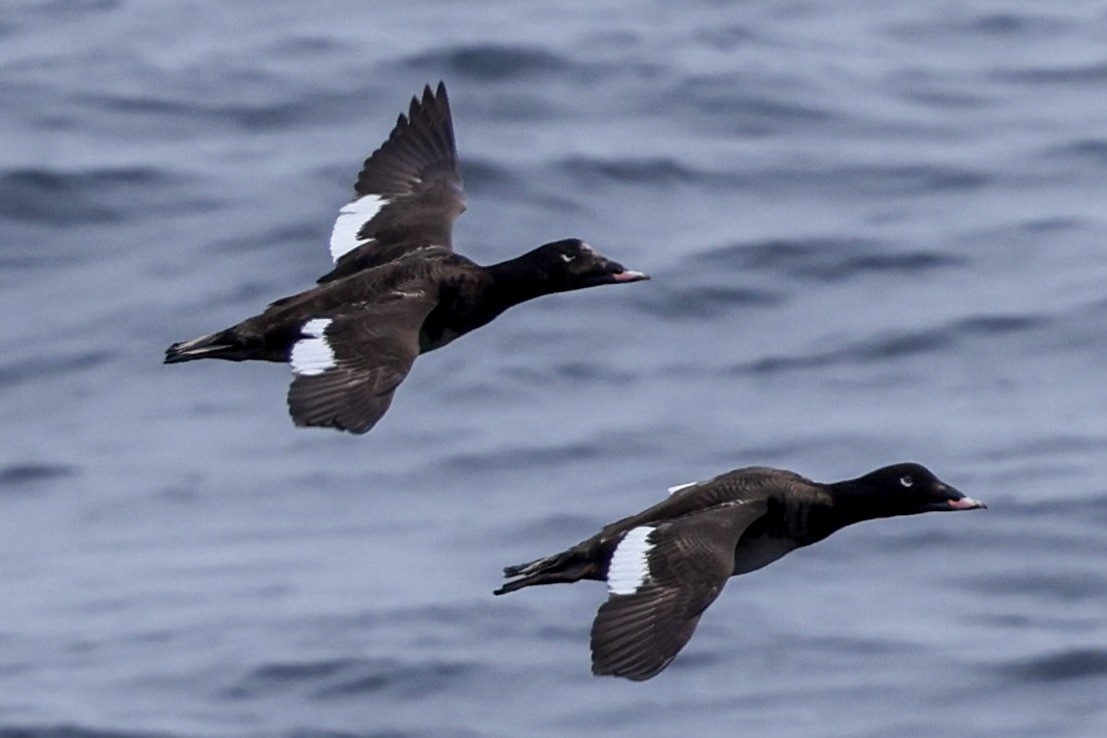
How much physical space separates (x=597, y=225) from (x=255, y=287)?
2999mm

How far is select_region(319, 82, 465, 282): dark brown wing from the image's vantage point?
12625 millimetres

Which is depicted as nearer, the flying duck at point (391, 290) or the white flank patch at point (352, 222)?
the flying duck at point (391, 290)

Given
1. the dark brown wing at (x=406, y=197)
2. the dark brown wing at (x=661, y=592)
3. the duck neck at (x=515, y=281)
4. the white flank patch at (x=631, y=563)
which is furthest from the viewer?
the dark brown wing at (x=406, y=197)

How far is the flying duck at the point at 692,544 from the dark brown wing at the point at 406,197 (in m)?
2.10

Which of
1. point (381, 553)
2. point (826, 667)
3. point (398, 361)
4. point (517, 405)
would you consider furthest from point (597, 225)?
point (398, 361)

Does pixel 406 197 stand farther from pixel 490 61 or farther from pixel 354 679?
pixel 490 61

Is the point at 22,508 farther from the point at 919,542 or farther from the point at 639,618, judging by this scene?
the point at 639,618

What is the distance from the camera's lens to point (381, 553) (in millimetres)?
21547

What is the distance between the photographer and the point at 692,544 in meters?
10.3

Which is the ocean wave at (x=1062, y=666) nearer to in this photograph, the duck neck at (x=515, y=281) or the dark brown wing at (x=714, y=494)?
the duck neck at (x=515, y=281)

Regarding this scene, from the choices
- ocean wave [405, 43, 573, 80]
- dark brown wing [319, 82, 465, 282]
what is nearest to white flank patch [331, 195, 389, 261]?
dark brown wing [319, 82, 465, 282]

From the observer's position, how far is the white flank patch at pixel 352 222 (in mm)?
12703

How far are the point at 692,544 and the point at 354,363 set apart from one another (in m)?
1.42

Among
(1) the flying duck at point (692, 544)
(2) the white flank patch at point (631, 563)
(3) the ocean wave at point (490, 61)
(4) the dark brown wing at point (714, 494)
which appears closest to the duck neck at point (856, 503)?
(1) the flying duck at point (692, 544)
